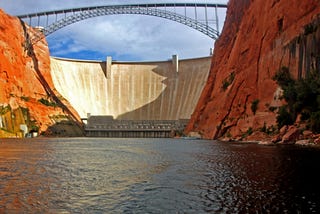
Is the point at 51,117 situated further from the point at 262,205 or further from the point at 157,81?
the point at 262,205

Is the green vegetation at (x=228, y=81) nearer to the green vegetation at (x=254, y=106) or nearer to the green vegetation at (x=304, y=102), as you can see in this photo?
the green vegetation at (x=254, y=106)

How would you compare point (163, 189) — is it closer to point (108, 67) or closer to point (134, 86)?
point (134, 86)

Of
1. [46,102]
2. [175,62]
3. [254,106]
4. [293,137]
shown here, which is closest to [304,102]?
[293,137]

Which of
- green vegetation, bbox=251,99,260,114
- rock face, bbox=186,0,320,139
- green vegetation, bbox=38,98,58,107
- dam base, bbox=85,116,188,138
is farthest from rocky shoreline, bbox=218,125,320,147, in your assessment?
green vegetation, bbox=38,98,58,107

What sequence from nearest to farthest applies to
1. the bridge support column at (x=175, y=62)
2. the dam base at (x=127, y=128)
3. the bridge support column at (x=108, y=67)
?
the dam base at (x=127, y=128) → the bridge support column at (x=175, y=62) → the bridge support column at (x=108, y=67)

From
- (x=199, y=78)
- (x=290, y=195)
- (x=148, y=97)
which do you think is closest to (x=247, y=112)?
(x=290, y=195)

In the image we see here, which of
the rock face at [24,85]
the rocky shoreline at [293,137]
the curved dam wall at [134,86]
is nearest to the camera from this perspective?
the rocky shoreline at [293,137]

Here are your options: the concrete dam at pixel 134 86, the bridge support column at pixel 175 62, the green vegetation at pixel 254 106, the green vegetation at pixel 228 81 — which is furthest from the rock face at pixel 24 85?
the green vegetation at pixel 254 106
